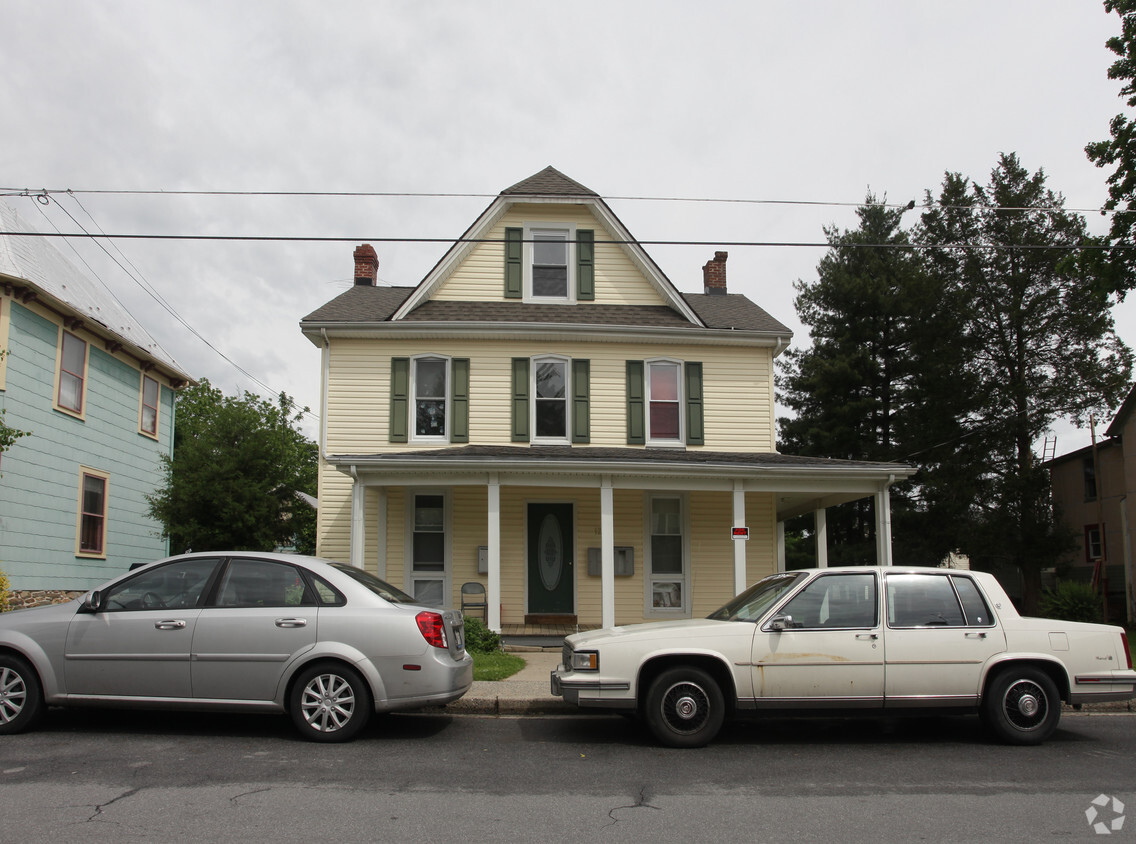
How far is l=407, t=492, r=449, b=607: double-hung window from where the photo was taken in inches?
667

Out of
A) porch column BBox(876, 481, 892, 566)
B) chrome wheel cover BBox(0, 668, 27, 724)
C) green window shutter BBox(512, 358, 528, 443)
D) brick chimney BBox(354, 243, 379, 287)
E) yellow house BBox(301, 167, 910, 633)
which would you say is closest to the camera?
chrome wheel cover BBox(0, 668, 27, 724)

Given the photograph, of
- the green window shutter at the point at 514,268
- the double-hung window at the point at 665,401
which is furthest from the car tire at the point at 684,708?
the green window shutter at the point at 514,268

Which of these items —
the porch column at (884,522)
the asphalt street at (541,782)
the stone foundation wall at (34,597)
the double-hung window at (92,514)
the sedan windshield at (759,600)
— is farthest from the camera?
the double-hung window at (92,514)

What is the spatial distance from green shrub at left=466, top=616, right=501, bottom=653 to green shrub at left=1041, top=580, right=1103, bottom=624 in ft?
30.2

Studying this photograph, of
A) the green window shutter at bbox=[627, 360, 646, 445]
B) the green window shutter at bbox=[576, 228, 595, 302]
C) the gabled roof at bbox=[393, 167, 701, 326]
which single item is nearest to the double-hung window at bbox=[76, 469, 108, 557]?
the gabled roof at bbox=[393, 167, 701, 326]

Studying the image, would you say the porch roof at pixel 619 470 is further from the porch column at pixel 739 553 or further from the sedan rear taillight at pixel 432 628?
the sedan rear taillight at pixel 432 628

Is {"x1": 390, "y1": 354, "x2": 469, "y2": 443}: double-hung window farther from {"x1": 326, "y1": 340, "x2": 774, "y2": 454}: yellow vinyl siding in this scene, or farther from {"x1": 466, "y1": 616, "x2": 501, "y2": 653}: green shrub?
{"x1": 466, "y1": 616, "x2": 501, "y2": 653}: green shrub

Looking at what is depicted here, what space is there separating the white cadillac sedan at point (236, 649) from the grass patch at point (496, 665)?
116 inches

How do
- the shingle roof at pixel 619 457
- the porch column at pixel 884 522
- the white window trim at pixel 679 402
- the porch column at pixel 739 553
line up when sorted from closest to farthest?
the shingle roof at pixel 619 457 < the porch column at pixel 739 553 < the porch column at pixel 884 522 < the white window trim at pixel 679 402

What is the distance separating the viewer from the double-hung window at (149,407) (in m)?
21.7

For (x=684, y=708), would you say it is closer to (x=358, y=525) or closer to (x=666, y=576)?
(x=358, y=525)

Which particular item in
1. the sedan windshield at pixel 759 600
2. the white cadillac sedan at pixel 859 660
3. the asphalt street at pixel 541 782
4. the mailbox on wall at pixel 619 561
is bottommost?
the asphalt street at pixel 541 782

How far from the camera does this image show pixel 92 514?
18953 millimetres

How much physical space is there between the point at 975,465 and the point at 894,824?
24.7 metres
